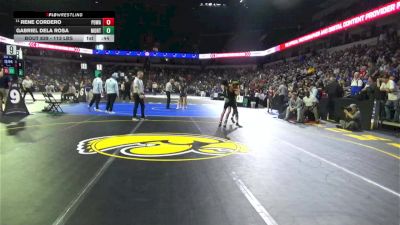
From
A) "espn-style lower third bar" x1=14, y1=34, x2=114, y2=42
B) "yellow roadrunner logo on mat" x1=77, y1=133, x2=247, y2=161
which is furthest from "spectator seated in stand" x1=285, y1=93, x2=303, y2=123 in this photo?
"espn-style lower third bar" x1=14, y1=34, x2=114, y2=42

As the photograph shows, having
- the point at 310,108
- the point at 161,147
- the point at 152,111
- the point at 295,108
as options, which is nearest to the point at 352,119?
the point at 310,108

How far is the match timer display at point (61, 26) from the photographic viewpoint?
15.6 m

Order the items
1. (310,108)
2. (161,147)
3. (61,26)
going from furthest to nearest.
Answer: (310,108) → (61,26) → (161,147)

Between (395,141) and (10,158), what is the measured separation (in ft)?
33.3

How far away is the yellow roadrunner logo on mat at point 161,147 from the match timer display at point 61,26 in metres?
7.52

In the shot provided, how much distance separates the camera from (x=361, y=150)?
30.0 feet

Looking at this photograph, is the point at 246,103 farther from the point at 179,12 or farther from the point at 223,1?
the point at 179,12

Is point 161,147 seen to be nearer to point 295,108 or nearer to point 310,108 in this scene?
point 295,108

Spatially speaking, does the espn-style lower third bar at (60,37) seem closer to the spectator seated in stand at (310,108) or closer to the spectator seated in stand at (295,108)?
the spectator seated in stand at (295,108)

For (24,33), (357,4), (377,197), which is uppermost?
(357,4)

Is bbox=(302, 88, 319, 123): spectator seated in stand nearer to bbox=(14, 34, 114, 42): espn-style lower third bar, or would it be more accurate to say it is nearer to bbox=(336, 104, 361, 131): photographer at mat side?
bbox=(336, 104, 361, 131): photographer at mat side

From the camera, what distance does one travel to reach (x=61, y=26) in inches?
616

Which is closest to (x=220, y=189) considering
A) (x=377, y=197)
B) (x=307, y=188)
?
(x=307, y=188)

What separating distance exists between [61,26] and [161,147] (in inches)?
383
